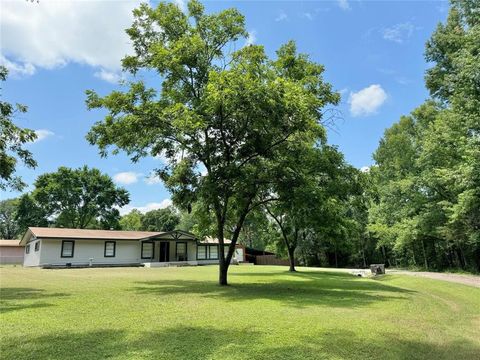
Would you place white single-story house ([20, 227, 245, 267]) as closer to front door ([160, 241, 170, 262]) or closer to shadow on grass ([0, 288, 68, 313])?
front door ([160, 241, 170, 262])

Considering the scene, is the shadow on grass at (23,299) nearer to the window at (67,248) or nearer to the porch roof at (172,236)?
the window at (67,248)

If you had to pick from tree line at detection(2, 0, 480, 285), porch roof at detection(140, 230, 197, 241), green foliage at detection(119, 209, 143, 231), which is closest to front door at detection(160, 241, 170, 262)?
porch roof at detection(140, 230, 197, 241)

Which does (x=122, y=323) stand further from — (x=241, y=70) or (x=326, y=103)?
(x=326, y=103)

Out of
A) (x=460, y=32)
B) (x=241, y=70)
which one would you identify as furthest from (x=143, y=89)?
(x=460, y=32)

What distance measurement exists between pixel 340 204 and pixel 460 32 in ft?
47.7

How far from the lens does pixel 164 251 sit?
38781mm

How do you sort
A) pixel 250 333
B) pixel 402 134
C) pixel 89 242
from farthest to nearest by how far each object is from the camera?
pixel 402 134, pixel 89 242, pixel 250 333

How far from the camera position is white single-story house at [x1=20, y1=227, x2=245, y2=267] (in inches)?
1230

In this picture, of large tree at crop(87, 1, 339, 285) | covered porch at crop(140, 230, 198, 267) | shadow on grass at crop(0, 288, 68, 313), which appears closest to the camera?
shadow on grass at crop(0, 288, 68, 313)

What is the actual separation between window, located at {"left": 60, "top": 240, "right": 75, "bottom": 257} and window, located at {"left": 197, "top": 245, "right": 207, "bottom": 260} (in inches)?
545

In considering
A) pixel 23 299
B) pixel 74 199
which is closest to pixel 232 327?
pixel 23 299

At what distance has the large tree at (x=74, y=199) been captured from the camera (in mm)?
51688

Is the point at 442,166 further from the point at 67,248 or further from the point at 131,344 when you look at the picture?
the point at 67,248

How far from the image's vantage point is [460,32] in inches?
978
